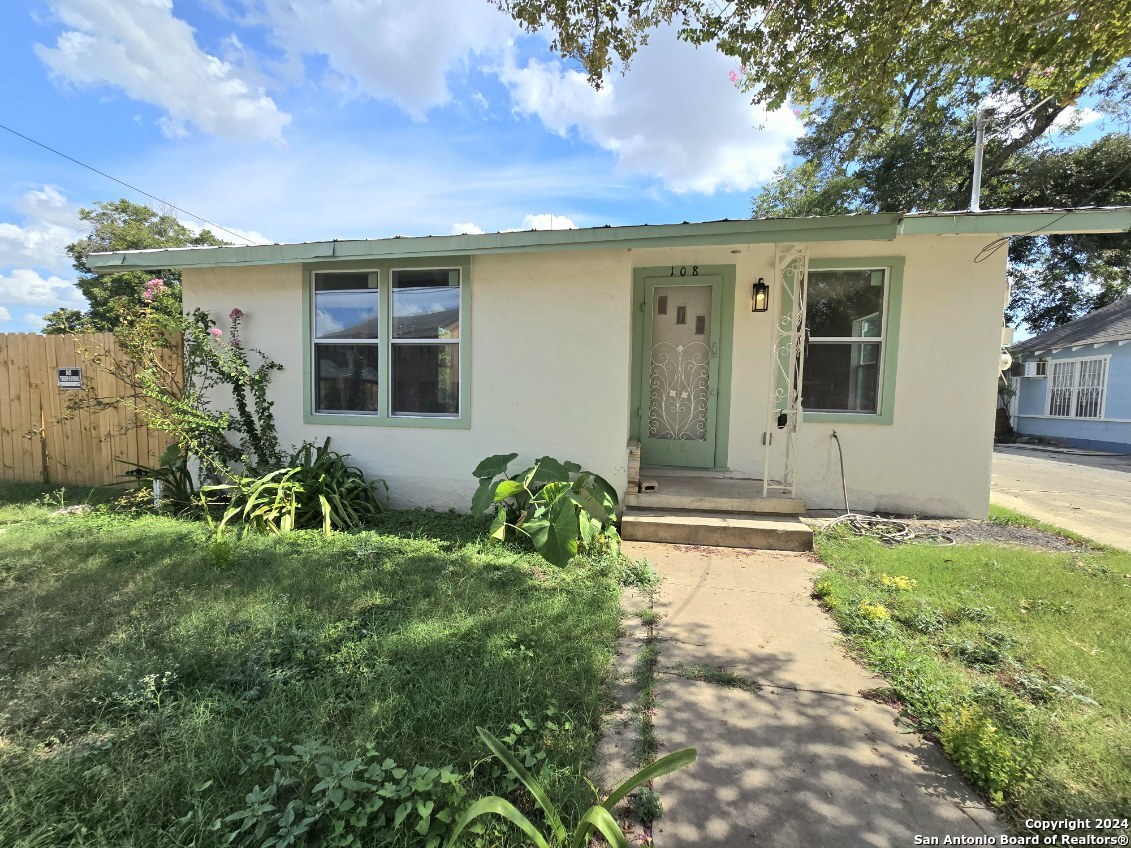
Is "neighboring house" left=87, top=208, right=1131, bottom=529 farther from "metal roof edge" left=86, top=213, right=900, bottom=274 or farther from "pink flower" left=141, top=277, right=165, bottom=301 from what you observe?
"pink flower" left=141, top=277, right=165, bottom=301

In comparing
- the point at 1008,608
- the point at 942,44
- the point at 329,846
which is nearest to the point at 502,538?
the point at 329,846

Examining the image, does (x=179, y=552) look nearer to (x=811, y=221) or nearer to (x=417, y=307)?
(x=417, y=307)

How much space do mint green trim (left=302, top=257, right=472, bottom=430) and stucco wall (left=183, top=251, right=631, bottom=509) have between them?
0.21 ft

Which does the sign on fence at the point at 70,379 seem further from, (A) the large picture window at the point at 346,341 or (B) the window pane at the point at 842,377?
(B) the window pane at the point at 842,377

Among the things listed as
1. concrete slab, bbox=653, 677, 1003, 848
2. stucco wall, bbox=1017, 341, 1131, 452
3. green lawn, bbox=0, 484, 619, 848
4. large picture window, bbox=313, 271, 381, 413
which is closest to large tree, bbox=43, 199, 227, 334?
large picture window, bbox=313, 271, 381, 413

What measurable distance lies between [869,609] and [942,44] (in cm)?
475

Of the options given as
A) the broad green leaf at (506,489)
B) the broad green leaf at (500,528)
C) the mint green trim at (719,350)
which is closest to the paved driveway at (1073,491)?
the mint green trim at (719,350)

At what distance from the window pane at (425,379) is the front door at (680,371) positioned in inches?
89.2

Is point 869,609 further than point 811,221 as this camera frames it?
No

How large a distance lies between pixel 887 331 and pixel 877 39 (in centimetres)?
262

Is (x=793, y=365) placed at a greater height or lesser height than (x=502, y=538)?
greater

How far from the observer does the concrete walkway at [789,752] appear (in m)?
1.63

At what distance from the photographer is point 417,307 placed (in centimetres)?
532

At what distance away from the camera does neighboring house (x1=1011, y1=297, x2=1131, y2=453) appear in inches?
510
